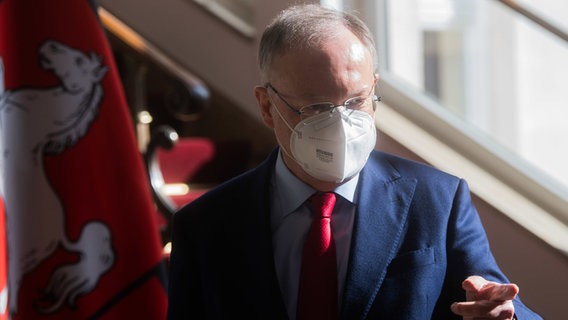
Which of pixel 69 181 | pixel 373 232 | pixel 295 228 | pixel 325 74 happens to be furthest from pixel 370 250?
pixel 69 181

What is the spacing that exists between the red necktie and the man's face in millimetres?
184

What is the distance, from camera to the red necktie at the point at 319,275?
1.48 metres

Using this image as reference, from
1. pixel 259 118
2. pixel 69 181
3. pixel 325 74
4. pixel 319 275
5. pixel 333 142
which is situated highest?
pixel 325 74

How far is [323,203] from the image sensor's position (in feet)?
5.03

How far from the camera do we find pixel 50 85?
6.88ft

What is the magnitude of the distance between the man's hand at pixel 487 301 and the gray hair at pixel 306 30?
16.4 inches

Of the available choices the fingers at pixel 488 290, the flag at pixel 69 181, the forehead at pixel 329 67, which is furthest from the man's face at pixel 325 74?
the flag at pixel 69 181

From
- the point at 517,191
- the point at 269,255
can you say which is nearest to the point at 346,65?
the point at 269,255

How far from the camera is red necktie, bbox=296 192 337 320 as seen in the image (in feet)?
4.87

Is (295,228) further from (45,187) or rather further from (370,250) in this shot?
(45,187)

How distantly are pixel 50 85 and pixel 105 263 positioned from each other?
1.40ft

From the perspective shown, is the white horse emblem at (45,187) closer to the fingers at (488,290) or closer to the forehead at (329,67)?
the forehead at (329,67)

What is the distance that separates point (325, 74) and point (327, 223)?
250 mm

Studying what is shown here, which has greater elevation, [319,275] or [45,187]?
[319,275]
